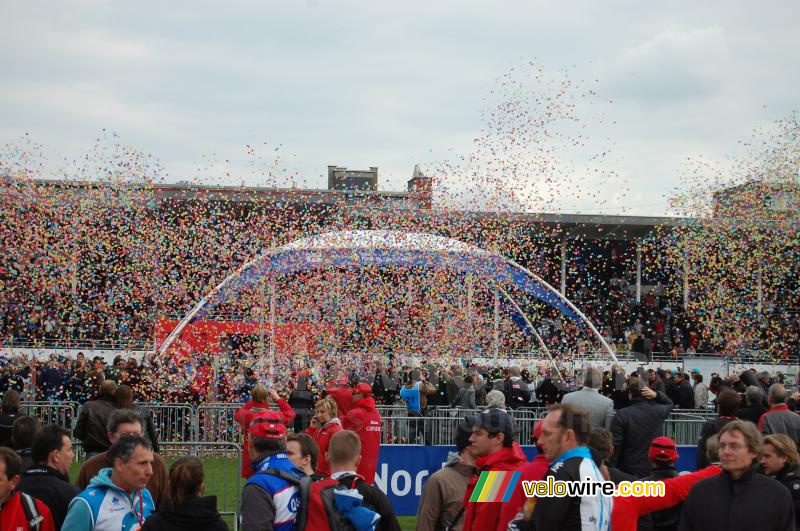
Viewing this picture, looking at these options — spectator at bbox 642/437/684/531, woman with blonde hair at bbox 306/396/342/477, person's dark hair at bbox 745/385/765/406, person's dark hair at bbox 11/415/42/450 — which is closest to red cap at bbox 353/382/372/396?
woman with blonde hair at bbox 306/396/342/477

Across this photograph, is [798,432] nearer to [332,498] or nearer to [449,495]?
[449,495]

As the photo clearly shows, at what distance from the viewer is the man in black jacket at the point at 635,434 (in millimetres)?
8859

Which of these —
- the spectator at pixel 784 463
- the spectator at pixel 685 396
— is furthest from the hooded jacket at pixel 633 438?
the spectator at pixel 685 396

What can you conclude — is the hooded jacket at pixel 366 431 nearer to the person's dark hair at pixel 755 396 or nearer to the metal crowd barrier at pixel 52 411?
the person's dark hair at pixel 755 396

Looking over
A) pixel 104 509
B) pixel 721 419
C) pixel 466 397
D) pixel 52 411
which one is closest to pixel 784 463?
pixel 721 419

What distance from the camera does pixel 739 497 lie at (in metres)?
4.95

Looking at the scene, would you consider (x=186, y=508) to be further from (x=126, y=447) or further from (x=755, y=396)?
(x=755, y=396)

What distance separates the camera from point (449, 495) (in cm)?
554

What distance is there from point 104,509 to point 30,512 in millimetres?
482

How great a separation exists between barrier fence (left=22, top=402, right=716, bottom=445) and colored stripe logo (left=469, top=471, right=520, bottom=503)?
369 inches

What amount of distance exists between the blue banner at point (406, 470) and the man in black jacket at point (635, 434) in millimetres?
2368

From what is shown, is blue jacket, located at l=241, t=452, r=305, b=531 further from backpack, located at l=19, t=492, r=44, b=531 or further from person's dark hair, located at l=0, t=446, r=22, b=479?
person's dark hair, located at l=0, t=446, r=22, b=479

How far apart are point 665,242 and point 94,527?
98.1 ft

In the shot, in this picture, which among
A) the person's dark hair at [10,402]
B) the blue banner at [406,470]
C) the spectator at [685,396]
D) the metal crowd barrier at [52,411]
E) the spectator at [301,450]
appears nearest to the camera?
the spectator at [301,450]
